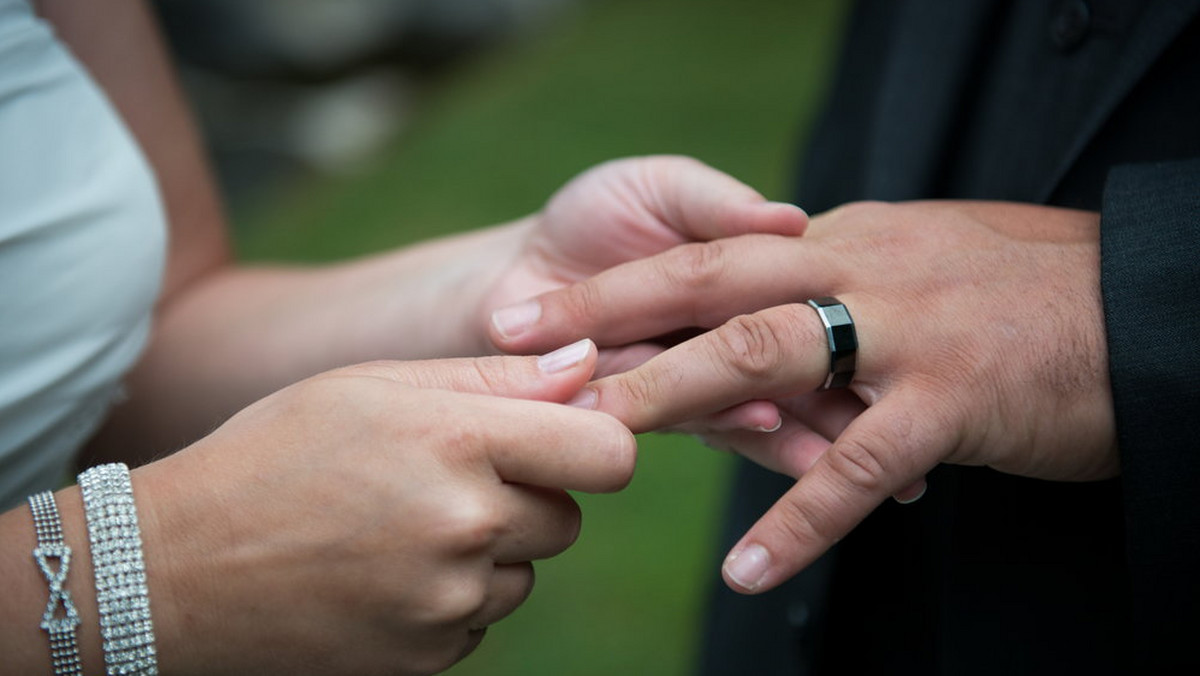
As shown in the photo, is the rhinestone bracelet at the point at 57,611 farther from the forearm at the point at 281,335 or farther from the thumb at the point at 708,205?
the thumb at the point at 708,205

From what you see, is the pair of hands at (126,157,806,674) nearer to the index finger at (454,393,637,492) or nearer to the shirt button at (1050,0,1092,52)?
the index finger at (454,393,637,492)

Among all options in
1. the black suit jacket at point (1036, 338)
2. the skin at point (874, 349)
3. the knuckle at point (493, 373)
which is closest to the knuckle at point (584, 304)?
the skin at point (874, 349)

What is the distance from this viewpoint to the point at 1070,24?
1508 mm

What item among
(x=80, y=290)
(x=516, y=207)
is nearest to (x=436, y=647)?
(x=80, y=290)

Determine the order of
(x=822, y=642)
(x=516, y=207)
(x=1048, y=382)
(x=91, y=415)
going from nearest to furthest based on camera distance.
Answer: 1. (x=1048, y=382)
2. (x=91, y=415)
3. (x=822, y=642)
4. (x=516, y=207)

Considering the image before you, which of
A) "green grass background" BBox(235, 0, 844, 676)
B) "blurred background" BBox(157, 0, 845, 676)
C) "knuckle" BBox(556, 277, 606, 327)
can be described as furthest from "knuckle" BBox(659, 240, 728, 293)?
"blurred background" BBox(157, 0, 845, 676)

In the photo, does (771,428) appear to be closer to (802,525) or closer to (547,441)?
(802,525)

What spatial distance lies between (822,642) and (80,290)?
133cm

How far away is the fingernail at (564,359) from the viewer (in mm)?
1384

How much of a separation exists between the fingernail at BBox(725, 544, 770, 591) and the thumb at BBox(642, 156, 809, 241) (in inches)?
20.4

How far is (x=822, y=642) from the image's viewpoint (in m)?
1.82

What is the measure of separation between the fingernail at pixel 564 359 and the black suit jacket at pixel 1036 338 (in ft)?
1.93

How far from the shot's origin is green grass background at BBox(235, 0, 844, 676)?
3.72 m

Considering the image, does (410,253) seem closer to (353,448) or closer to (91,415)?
(91,415)
